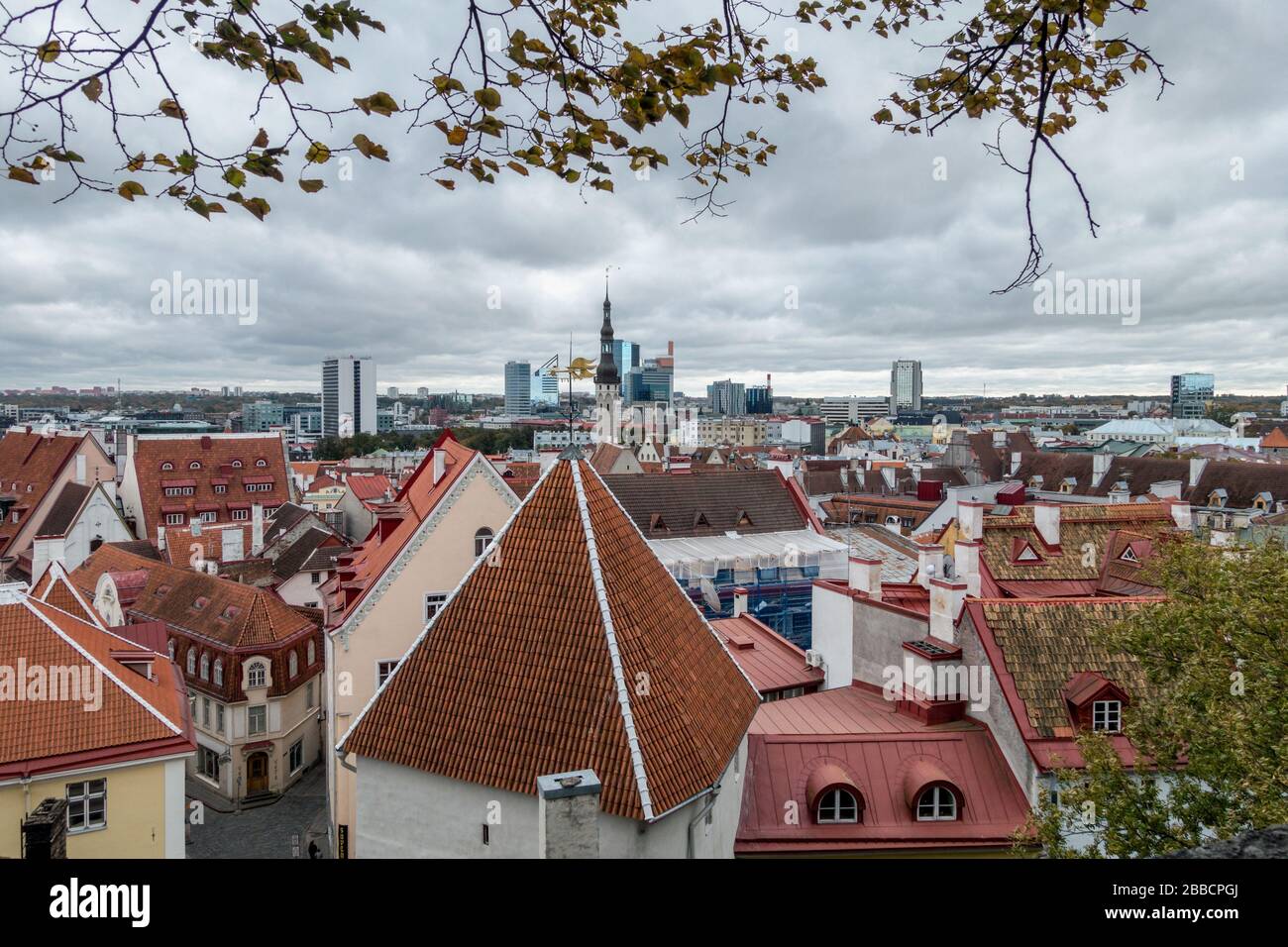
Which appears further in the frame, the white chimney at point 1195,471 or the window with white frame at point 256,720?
the white chimney at point 1195,471

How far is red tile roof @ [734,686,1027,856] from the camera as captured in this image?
50.4ft

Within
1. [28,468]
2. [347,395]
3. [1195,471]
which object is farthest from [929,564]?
→ [347,395]

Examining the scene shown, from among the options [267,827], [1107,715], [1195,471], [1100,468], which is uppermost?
[1100,468]

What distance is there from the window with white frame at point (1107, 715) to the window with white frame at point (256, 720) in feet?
84.9

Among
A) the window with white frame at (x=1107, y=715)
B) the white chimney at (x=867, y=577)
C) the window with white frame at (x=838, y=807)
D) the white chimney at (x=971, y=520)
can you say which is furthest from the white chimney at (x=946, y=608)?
the white chimney at (x=971, y=520)

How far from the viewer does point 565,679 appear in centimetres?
1123

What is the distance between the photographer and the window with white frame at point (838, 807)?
15711 millimetres

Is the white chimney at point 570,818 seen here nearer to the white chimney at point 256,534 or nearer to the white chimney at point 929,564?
the white chimney at point 929,564

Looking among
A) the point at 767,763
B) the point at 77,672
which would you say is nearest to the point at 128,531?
the point at 77,672

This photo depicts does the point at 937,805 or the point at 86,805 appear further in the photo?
the point at 86,805

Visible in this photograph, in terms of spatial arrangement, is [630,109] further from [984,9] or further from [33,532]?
[33,532]

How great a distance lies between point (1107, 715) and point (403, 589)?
14.9 m

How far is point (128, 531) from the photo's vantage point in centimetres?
5253

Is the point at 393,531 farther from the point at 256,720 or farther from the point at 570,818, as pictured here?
the point at 570,818
